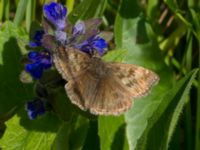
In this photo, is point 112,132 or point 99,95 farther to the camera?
point 112,132

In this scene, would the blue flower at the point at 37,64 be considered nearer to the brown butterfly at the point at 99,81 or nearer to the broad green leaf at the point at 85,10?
the brown butterfly at the point at 99,81

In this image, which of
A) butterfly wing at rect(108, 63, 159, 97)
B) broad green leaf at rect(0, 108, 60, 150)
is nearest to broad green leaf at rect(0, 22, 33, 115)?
broad green leaf at rect(0, 108, 60, 150)

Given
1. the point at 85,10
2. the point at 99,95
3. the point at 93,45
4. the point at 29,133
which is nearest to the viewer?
the point at 99,95

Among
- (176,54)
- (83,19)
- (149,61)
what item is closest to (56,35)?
(83,19)

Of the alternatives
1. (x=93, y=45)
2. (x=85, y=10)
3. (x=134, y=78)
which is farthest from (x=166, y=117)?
(x=85, y=10)

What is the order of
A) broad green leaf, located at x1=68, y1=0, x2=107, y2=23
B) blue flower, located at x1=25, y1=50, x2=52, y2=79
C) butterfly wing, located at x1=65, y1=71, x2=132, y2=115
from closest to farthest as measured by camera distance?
butterfly wing, located at x1=65, y1=71, x2=132, y2=115 < blue flower, located at x1=25, y1=50, x2=52, y2=79 < broad green leaf, located at x1=68, y1=0, x2=107, y2=23

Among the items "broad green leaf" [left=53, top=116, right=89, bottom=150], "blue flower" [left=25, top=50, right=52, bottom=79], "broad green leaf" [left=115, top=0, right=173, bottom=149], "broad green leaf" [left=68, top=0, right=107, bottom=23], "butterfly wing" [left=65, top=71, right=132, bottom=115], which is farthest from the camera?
"broad green leaf" [left=115, top=0, right=173, bottom=149]

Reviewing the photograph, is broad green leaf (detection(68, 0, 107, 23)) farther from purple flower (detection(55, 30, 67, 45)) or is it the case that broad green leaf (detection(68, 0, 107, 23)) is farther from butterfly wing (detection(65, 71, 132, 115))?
butterfly wing (detection(65, 71, 132, 115))

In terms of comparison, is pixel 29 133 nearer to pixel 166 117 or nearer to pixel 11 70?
pixel 11 70

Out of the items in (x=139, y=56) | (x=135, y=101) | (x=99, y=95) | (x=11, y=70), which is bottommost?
(x=135, y=101)
